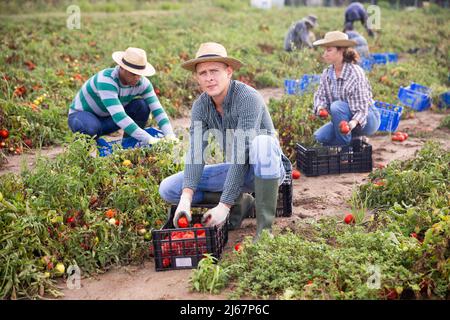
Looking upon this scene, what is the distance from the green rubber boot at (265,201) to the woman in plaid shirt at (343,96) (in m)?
1.96

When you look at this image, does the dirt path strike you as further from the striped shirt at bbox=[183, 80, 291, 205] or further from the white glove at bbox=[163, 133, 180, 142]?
the white glove at bbox=[163, 133, 180, 142]

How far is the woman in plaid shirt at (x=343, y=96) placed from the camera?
577 cm

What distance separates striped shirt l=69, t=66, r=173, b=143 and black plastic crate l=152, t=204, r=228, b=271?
177 centimetres

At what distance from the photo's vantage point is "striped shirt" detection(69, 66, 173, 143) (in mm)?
5316

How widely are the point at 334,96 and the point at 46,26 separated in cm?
804

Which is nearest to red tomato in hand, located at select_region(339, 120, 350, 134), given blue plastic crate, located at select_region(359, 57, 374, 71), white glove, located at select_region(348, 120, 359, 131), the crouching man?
white glove, located at select_region(348, 120, 359, 131)

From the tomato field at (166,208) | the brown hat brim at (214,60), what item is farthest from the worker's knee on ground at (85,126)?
the brown hat brim at (214,60)

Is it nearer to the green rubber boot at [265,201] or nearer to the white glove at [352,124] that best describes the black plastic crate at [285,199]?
the green rubber boot at [265,201]

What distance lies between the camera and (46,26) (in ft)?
39.5

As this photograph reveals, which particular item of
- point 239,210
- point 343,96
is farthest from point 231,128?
Result: point 343,96

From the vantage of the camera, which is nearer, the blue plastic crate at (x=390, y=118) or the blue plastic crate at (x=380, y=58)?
the blue plastic crate at (x=390, y=118)

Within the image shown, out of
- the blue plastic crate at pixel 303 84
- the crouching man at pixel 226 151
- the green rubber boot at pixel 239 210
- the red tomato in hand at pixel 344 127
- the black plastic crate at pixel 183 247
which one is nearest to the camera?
the black plastic crate at pixel 183 247

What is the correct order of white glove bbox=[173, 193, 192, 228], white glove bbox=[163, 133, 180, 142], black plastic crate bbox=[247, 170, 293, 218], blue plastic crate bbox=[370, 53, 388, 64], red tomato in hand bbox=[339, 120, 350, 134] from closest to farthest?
white glove bbox=[173, 193, 192, 228]
black plastic crate bbox=[247, 170, 293, 218]
white glove bbox=[163, 133, 180, 142]
red tomato in hand bbox=[339, 120, 350, 134]
blue plastic crate bbox=[370, 53, 388, 64]
